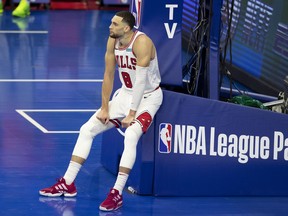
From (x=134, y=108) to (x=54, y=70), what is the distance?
610 centimetres

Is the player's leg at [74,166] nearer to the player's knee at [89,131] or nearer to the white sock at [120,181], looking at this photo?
the player's knee at [89,131]

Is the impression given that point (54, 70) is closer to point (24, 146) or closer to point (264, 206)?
point (24, 146)

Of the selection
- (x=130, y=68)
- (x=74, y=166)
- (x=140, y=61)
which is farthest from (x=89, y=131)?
(x=140, y=61)

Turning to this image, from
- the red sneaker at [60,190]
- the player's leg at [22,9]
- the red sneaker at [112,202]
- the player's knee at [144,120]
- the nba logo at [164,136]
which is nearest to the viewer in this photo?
the red sneaker at [112,202]

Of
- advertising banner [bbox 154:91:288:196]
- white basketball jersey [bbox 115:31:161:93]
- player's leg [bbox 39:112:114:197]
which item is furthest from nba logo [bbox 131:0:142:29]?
player's leg [bbox 39:112:114:197]

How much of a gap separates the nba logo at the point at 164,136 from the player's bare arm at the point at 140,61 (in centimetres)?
42

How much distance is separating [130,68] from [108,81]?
1.20 ft

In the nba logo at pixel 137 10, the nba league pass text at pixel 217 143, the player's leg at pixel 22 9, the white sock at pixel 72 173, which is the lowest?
the player's leg at pixel 22 9

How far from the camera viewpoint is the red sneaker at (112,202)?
8.49m

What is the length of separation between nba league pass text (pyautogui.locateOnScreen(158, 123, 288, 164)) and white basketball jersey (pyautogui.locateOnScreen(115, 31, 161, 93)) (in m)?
0.45

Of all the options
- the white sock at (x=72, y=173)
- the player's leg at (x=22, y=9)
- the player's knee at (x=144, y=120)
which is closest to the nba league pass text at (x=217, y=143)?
the player's knee at (x=144, y=120)

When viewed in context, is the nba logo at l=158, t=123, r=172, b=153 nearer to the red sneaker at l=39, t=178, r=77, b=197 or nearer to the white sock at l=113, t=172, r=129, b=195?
the white sock at l=113, t=172, r=129, b=195

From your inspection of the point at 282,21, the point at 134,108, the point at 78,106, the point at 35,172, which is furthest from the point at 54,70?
the point at 134,108

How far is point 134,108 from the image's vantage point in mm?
8641
